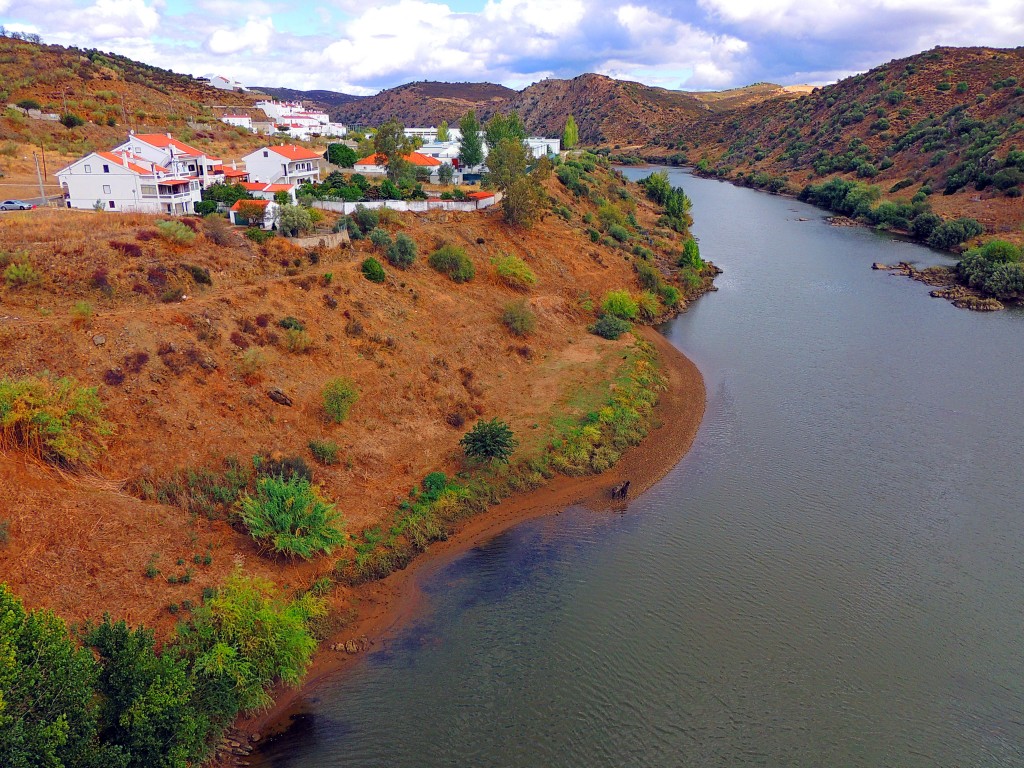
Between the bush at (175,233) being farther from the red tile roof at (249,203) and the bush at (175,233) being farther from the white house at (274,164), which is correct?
the white house at (274,164)

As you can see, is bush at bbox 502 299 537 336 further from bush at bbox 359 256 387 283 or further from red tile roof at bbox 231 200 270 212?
red tile roof at bbox 231 200 270 212

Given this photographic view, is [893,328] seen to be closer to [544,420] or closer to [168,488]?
[544,420]

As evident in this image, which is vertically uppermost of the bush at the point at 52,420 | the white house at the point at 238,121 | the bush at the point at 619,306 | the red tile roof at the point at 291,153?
the white house at the point at 238,121

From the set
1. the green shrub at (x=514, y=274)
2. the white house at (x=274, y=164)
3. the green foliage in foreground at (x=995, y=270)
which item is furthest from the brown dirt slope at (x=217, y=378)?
the green foliage in foreground at (x=995, y=270)

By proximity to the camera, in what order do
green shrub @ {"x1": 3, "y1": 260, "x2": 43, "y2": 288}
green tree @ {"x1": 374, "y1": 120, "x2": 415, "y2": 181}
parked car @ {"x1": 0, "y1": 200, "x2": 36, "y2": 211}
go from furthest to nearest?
1. green tree @ {"x1": 374, "y1": 120, "x2": 415, "y2": 181}
2. parked car @ {"x1": 0, "y1": 200, "x2": 36, "y2": 211}
3. green shrub @ {"x1": 3, "y1": 260, "x2": 43, "y2": 288}

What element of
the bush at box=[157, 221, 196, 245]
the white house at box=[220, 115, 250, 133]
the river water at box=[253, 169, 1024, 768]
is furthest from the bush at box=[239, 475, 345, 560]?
the white house at box=[220, 115, 250, 133]

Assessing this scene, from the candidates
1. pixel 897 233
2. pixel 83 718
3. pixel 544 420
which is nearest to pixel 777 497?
pixel 544 420

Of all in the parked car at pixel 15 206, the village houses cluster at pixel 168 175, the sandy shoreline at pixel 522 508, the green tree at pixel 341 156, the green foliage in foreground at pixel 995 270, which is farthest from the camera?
the green tree at pixel 341 156

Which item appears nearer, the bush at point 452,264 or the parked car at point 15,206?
the parked car at point 15,206
